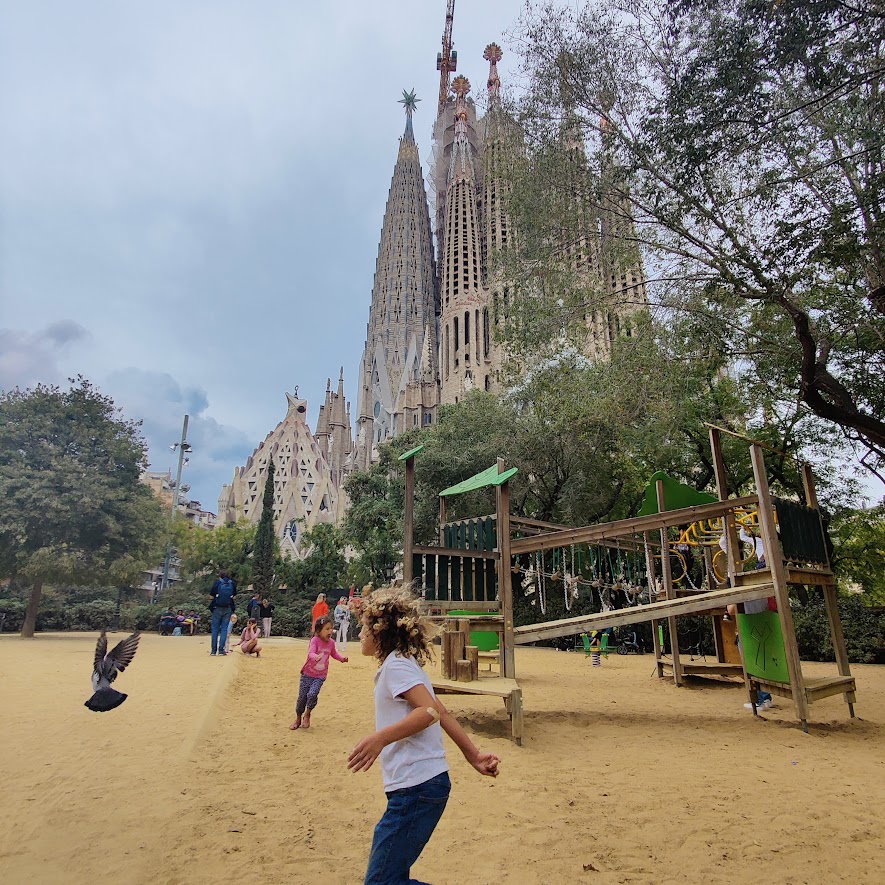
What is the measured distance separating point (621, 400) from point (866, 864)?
11.7m

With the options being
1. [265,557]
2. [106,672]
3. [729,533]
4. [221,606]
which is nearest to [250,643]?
[221,606]

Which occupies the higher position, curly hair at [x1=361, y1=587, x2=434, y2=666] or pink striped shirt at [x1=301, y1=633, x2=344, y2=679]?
curly hair at [x1=361, y1=587, x2=434, y2=666]

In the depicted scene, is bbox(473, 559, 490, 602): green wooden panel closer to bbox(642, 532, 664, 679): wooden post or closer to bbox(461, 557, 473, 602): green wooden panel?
bbox(461, 557, 473, 602): green wooden panel

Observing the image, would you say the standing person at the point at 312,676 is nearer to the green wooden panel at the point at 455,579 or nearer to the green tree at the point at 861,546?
the green wooden panel at the point at 455,579

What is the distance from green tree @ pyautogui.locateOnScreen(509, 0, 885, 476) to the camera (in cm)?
792

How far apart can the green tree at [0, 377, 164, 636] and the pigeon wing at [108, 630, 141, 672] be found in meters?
14.8

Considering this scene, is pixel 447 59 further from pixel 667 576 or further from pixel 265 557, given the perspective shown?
pixel 667 576

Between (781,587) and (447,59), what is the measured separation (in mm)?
106950

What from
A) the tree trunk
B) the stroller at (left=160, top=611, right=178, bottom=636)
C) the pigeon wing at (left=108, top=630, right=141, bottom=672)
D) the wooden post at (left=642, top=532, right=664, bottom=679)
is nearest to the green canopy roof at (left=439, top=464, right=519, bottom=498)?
the wooden post at (left=642, top=532, right=664, bottom=679)

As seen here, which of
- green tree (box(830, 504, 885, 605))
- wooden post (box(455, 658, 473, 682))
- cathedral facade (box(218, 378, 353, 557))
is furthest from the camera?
cathedral facade (box(218, 378, 353, 557))

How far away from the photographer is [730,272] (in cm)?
952

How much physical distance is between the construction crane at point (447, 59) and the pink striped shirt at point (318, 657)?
97423 mm

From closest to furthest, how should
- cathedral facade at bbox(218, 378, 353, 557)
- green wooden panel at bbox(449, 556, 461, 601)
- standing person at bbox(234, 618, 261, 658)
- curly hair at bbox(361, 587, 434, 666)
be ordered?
curly hair at bbox(361, 587, 434, 666)
green wooden panel at bbox(449, 556, 461, 601)
standing person at bbox(234, 618, 261, 658)
cathedral facade at bbox(218, 378, 353, 557)

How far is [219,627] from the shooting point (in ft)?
45.2
